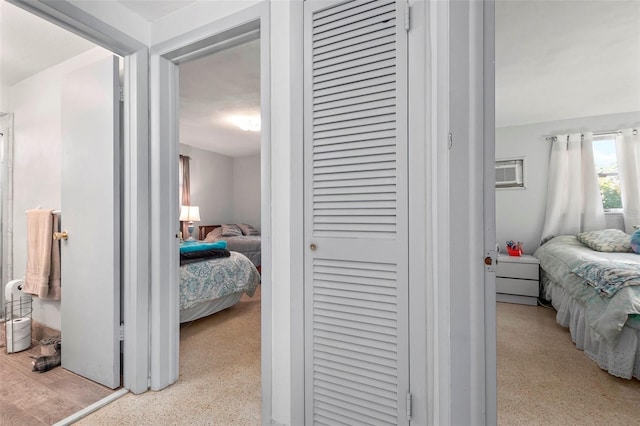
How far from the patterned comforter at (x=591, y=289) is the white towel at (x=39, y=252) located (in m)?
4.13

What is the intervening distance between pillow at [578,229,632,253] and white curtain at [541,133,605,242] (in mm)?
385

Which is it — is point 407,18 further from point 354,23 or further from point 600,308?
point 600,308

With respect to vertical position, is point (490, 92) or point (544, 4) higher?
point (544, 4)

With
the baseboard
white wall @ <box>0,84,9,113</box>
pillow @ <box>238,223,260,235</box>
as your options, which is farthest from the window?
white wall @ <box>0,84,9,113</box>

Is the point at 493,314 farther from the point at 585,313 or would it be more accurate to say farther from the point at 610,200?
the point at 610,200

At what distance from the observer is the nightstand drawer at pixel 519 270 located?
142 inches

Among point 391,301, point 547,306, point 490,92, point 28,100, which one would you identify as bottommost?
point 547,306

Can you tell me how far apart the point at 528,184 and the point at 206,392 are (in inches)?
178

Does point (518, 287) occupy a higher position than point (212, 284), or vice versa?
point (212, 284)

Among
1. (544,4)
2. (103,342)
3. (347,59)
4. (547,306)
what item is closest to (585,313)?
(547,306)

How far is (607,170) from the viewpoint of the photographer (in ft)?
12.9

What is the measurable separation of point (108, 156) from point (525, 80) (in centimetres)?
359

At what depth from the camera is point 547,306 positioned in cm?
355

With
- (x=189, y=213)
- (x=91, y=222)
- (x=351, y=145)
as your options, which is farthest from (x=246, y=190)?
(x=351, y=145)
